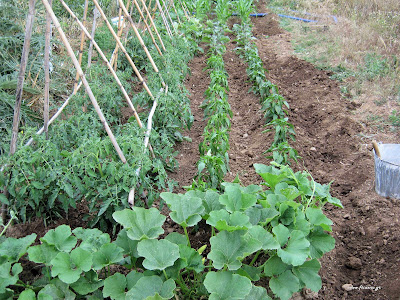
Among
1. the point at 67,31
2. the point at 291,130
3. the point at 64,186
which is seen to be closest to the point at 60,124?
the point at 64,186

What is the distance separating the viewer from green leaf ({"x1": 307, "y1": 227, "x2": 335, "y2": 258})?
2215 millimetres

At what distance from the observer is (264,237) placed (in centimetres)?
204

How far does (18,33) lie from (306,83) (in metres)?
4.01

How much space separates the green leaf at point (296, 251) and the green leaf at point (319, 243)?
215 mm

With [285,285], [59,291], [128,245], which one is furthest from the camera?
[128,245]

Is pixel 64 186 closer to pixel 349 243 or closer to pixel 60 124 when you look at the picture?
pixel 60 124

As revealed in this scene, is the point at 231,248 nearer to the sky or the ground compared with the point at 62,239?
nearer to the ground

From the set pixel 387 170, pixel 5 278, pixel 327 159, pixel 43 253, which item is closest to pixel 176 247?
pixel 43 253

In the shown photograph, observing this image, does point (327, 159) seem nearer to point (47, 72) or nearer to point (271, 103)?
point (271, 103)

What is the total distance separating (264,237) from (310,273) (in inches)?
13.2

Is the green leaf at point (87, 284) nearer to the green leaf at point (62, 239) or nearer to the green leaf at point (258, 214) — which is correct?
the green leaf at point (62, 239)

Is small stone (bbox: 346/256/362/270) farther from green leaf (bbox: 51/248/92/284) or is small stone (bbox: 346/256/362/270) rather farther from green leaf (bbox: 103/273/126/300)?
green leaf (bbox: 51/248/92/284)

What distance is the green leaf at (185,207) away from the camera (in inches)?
86.5

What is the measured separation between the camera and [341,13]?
8609 millimetres
